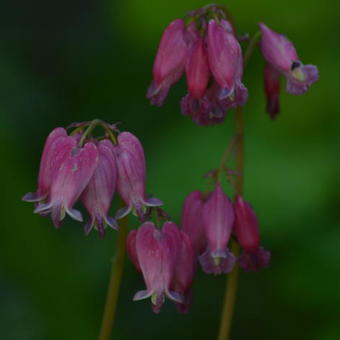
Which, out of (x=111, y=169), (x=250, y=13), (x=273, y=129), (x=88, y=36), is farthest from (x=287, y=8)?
(x=111, y=169)

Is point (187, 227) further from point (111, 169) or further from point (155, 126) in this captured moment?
point (155, 126)

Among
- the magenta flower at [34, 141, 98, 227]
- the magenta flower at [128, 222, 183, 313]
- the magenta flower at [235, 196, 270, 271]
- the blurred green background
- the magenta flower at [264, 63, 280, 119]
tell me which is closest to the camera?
the magenta flower at [34, 141, 98, 227]

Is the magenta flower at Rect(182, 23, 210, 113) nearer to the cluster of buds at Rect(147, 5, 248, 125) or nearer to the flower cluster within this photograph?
the cluster of buds at Rect(147, 5, 248, 125)

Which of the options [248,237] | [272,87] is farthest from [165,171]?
[248,237]

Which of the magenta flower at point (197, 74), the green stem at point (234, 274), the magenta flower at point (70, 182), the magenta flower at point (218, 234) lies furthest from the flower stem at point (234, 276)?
the magenta flower at point (70, 182)

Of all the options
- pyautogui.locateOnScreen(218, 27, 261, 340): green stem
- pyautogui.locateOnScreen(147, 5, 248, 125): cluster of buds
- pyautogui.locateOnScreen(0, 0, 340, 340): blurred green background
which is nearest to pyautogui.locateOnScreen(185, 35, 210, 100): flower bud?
pyautogui.locateOnScreen(147, 5, 248, 125): cluster of buds
